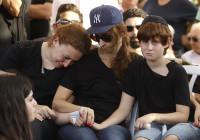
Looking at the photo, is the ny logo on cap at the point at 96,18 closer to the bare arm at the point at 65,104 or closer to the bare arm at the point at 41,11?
the bare arm at the point at 65,104

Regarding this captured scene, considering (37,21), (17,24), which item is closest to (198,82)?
(17,24)

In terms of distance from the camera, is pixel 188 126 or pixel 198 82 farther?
pixel 198 82

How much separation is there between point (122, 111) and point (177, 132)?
49 centimetres

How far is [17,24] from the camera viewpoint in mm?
3650

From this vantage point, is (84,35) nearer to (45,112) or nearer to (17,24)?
(45,112)

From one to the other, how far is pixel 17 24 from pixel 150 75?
66.0 inches

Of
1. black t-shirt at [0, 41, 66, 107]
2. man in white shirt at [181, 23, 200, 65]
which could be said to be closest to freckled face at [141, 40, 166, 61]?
black t-shirt at [0, 41, 66, 107]

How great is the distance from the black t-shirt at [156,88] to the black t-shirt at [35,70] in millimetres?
587

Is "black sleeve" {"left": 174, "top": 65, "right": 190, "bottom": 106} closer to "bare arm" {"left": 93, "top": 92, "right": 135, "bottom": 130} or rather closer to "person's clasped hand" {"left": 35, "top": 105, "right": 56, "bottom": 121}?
"bare arm" {"left": 93, "top": 92, "right": 135, "bottom": 130}

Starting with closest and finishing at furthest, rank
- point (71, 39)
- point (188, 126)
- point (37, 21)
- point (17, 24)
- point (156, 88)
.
→ point (188, 126), point (156, 88), point (71, 39), point (17, 24), point (37, 21)

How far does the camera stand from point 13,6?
3463 mm

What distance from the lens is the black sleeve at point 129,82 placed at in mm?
2680

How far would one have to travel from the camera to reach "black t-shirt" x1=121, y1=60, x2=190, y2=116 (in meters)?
2.54

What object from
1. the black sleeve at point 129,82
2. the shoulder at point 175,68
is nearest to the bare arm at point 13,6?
the black sleeve at point 129,82
